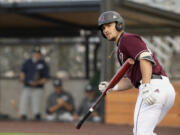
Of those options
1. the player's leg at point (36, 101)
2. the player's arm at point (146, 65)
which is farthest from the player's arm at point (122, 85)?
the player's leg at point (36, 101)

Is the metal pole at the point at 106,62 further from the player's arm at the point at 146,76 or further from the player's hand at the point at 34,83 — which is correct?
the player's arm at the point at 146,76

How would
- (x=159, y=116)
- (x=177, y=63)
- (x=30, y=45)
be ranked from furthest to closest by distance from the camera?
(x=30, y=45)
(x=177, y=63)
(x=159, y=116)

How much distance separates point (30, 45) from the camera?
13430 mm

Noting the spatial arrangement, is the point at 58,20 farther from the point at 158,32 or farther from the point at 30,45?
the point at 158,32

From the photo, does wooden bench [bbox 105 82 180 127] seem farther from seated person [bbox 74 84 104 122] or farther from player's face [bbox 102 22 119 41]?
player's face [bbox 102 22 119 41]

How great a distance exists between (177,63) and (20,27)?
459 centimetres

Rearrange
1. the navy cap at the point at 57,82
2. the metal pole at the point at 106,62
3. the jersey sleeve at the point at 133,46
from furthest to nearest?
the navy cap at the point at 57,82
the metal pole at the point at 106,62
the jersey sleeve at the point at 133,46

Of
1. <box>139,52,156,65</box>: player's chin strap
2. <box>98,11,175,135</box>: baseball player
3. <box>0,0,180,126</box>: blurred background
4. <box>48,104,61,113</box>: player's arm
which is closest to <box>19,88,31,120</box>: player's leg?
<box>48,104,61,113</box>: player's arm

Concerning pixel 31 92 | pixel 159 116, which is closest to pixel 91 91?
pixel 31 92

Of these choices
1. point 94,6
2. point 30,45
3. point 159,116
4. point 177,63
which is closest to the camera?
point 159,116

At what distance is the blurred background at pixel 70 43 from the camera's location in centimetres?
1118

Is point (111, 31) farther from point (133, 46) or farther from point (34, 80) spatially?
point (34, 80)

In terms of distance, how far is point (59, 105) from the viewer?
12039 mm

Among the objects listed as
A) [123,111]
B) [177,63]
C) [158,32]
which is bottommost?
[123,111]
